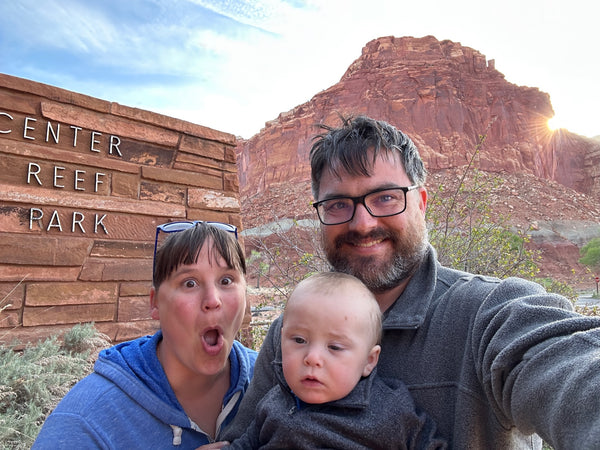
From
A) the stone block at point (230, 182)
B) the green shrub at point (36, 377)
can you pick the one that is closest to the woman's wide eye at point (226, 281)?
the green shrub at point (36, 377)

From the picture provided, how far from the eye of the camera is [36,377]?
3.20 metres

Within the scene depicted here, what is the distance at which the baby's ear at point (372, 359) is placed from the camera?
1485mm

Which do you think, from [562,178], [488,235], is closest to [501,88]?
[562,178]

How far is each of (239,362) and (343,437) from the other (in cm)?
77

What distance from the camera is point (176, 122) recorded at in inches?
191

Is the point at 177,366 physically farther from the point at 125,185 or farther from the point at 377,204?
the point at 125,185

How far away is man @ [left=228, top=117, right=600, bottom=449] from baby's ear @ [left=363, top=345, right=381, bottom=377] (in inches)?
1.4

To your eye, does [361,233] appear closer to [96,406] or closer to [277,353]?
[277,353]

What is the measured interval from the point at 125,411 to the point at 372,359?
3.10ft

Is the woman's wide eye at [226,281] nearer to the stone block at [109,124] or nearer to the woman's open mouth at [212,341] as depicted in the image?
the woman's open mouth at [212,341]

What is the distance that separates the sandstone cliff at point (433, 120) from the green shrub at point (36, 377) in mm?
40355

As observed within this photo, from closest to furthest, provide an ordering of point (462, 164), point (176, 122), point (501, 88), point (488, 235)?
point (176, 122) < point (488, 235) < point (462, 164) < point (501, 88)

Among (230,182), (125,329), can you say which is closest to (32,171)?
(125,329)

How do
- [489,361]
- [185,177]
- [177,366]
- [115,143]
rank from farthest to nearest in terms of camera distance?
[185,177]
[115,143]
[177,366]
[489,361]
